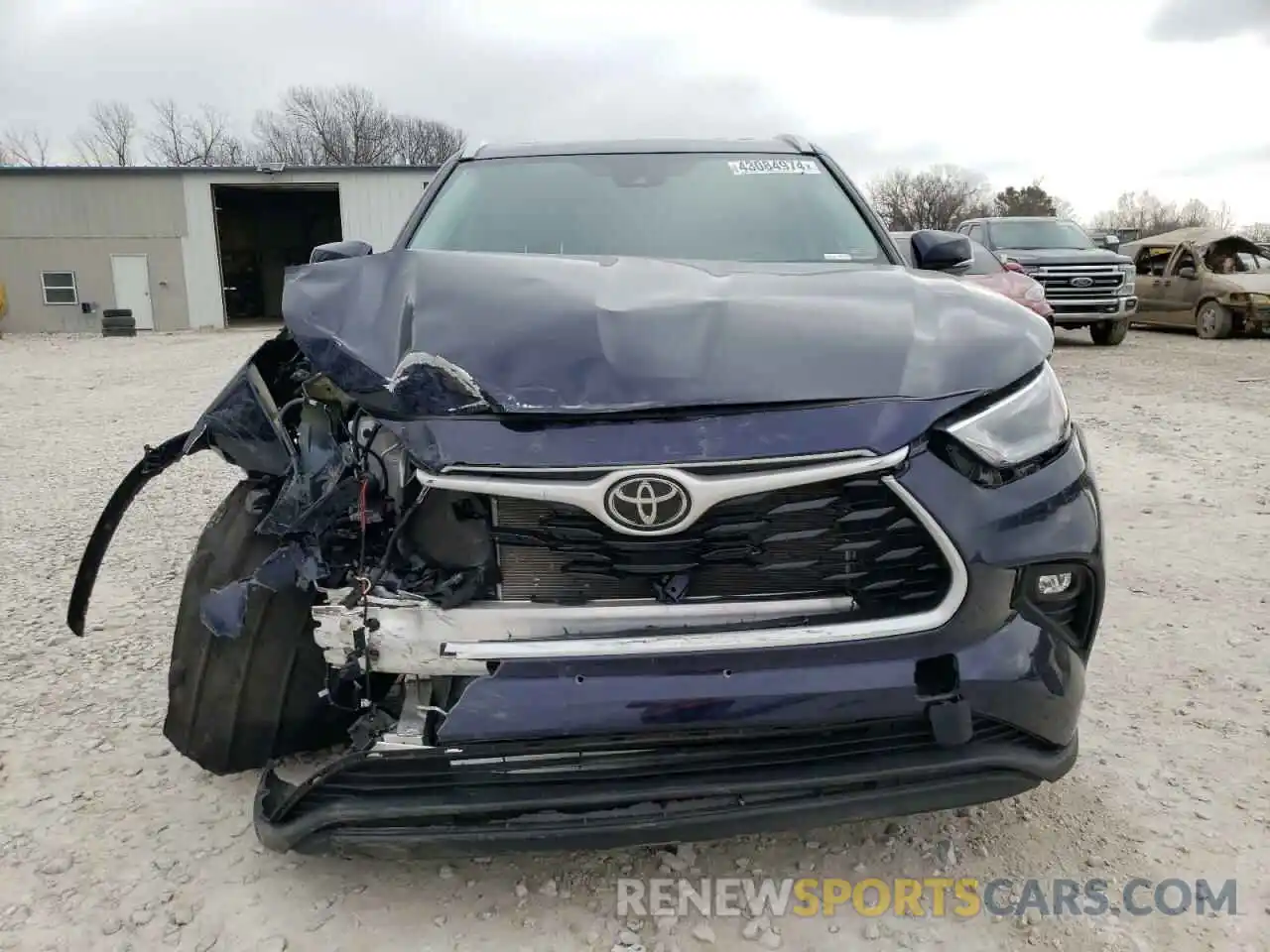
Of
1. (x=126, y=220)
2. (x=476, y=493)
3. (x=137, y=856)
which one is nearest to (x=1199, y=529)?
(x=476, y=493)

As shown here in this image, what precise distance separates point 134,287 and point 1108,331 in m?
24.0

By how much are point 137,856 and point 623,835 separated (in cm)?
124

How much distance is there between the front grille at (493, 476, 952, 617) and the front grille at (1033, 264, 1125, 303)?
12.2 metres

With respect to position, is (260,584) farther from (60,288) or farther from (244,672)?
(60,288)

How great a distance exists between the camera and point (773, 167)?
3.38 metres

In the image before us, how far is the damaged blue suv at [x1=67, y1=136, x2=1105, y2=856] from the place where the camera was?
1.68 meters

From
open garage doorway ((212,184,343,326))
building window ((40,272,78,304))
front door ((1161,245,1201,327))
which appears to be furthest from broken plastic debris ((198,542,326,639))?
open garage doorway ((212,184,343,326))

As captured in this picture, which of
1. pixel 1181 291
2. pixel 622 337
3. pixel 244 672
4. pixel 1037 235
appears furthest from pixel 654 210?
pixel 1181 291

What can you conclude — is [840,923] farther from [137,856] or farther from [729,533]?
[137,856]

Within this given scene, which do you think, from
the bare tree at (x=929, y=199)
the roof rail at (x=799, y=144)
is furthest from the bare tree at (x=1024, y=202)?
the roof rail at (x=799, y=144)

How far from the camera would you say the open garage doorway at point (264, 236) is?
2888 cm

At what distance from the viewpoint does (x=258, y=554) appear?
2.07 meters

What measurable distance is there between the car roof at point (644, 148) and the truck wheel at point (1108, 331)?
11.3 metres

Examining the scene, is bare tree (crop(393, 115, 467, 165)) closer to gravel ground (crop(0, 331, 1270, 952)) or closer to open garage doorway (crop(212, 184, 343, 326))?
open garage doorway (crop(212, 184, 343, 326))
